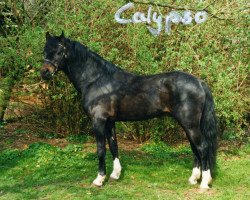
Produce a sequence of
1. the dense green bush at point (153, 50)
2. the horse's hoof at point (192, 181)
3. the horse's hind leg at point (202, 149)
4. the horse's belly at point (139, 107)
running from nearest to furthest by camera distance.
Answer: the horse's hind leg at point (202, 149)
the horse's belly at point (139, 107)
the horse's hoof at point (192, 181)
the dense green bush at point (153, 50)

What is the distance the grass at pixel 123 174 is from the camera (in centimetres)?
686

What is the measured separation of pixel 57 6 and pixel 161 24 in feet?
9.41

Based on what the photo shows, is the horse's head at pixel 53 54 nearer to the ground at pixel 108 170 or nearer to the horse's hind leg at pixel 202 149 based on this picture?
the ground at pixel 108 170

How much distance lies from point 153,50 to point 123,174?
136 inches

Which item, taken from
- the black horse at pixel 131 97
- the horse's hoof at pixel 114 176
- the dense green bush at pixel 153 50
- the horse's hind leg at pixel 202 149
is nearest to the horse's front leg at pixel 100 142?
the black horse at pixel 131 97

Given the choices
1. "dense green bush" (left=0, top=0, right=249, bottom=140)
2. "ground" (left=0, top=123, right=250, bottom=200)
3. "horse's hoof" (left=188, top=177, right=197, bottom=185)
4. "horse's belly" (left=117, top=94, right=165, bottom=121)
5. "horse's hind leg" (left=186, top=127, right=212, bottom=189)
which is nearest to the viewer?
"horse's hind leg" (left=186, top=127, right=212, bottom=189)

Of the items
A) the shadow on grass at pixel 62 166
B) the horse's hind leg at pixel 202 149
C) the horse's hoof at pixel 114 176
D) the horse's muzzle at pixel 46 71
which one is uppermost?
the horse's muzzle at pixel 46 71

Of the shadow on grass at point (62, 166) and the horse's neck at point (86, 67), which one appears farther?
the shadow on grass at point (62, 166)

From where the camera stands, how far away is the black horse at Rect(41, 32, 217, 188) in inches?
268

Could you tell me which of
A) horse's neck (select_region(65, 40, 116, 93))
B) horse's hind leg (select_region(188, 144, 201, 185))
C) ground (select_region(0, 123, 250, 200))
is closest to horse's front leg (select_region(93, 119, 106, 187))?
ground (select_region(0, 123, 250, 200))

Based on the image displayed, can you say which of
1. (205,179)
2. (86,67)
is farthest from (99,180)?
(86,67)

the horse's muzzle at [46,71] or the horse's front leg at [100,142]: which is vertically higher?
the horse's muzzle at [46,71]

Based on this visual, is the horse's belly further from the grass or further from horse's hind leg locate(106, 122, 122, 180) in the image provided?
the grass

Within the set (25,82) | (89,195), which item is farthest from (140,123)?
(89,195)
